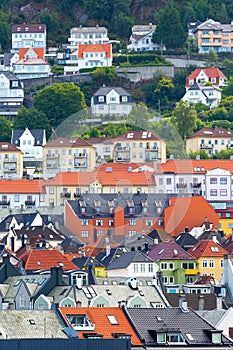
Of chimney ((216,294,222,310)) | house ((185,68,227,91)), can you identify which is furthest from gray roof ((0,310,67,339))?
house ((185,68,227,91))

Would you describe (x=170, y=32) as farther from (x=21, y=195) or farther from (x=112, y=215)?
(x=112, y=215)

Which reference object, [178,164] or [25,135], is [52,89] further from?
[178,164]

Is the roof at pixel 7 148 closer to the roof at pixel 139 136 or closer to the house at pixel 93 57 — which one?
the roof at pixel 139 136

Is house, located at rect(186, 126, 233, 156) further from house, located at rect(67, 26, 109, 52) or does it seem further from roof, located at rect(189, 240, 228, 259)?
roof, located at rect(189, 240, 228, 259)

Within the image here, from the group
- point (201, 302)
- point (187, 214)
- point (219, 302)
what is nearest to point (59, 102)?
point (187, 214)

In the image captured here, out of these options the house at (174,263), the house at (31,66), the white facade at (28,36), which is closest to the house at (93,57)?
the house at (31,66)
